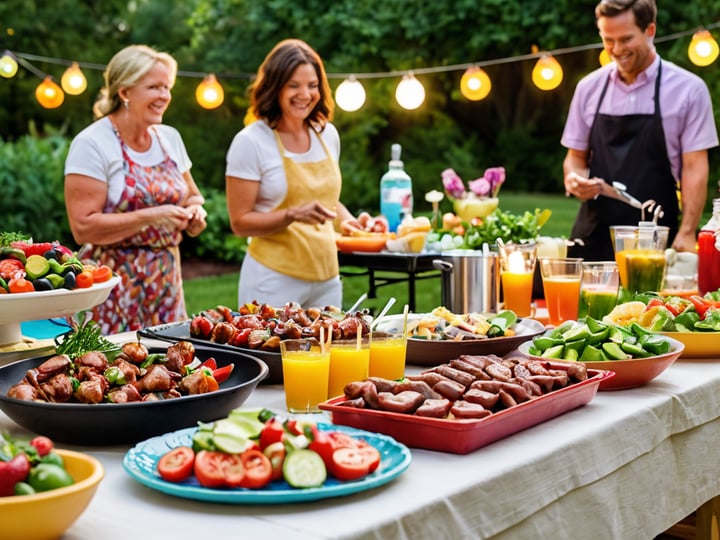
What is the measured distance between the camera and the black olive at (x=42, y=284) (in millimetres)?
2246

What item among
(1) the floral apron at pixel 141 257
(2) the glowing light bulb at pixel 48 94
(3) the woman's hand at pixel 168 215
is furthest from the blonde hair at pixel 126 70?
(2) the glowing light bulb at pixel 48 94

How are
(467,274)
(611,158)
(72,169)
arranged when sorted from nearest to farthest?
(467,274) → (72,169) → (611,158)

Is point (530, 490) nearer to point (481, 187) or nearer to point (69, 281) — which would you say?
point (69, 281)

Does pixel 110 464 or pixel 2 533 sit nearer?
pixel 2 533

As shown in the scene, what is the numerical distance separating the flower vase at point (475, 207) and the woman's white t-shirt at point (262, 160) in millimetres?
1114

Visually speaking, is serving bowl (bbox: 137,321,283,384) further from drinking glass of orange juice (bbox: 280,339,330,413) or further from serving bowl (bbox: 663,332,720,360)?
serving bowl (bbox: 663,332,720,360)

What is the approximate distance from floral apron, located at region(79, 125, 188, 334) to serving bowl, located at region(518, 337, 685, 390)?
6.78 ft

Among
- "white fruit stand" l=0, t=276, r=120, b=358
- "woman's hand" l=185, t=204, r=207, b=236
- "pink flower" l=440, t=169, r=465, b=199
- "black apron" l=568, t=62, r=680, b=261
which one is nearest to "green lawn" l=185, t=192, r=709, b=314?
"pink flower" l=440, t=169, r=465, b=199

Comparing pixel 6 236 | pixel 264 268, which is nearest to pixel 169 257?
pixel 264 268

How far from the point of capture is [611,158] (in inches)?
173

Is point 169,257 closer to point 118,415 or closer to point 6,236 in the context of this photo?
point 6,236

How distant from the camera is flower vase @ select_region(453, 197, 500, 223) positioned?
4938 mm

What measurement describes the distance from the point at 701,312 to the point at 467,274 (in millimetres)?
686

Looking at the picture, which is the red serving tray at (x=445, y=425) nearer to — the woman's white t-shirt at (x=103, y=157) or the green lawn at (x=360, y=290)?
the woman's white t-shirt at (x=103, y=157)
